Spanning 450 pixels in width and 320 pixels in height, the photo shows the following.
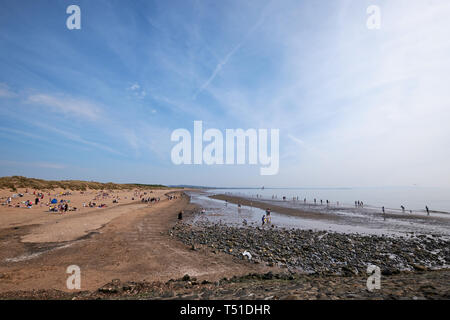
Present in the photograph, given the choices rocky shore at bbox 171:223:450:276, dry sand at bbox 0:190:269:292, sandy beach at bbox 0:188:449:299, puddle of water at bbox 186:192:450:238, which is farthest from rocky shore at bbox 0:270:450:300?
puddle of water at bbox 186:192:450:238

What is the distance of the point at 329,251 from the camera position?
48.7 ft

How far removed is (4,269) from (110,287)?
7.68 metres

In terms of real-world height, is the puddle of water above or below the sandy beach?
below

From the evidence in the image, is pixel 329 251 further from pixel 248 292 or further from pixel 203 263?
pixel 248 292

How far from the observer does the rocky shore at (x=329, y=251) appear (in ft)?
39.7

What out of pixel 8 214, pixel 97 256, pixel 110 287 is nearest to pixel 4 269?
pixel 97 256

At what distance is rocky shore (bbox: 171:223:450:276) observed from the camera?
12.1m

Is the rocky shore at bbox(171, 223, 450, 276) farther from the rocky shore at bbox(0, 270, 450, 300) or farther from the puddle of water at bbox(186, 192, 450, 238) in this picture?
the puddle of water at bbox(186, 192, 450, 238)

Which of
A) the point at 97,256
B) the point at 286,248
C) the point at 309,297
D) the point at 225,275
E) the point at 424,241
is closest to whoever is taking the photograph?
the point at 309,297

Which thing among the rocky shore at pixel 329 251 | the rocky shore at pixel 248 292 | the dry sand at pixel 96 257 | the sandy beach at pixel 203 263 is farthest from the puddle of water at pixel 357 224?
the rocky shore at pixel 248 292
